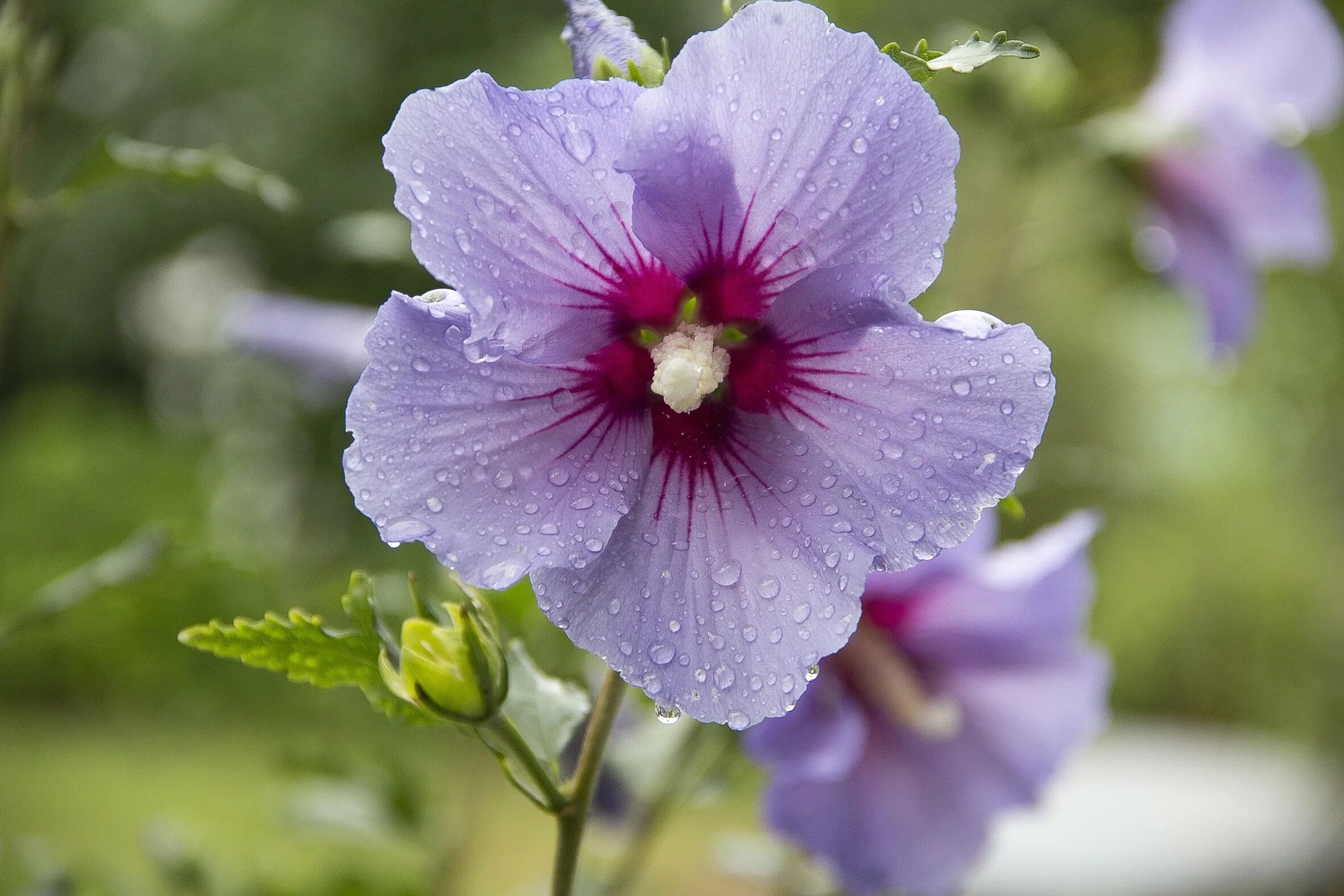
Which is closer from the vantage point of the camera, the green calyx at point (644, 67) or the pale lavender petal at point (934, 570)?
the green calyx at point (644, 67)

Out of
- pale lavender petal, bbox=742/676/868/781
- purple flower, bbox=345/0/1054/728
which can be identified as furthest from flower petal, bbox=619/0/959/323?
pale lavender petal, bbox=742/676/868/781

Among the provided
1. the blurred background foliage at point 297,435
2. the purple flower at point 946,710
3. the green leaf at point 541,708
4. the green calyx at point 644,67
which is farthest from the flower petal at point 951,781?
the blurred background foliage at point 297,435

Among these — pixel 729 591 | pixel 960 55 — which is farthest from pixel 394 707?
pixel 960 55

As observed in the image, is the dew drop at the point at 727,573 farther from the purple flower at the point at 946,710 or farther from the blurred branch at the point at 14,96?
the blurred branch at the point at 14,96

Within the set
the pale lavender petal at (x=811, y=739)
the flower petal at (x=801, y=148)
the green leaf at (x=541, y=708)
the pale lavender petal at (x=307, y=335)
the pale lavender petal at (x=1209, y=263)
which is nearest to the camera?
the flower petal at (x=801, y=148)

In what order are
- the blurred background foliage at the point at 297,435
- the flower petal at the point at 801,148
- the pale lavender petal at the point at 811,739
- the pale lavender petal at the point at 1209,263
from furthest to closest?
the blurred background foliage at the point at 297,435
the pale lavender petal at the point at 1209,263
the pale lavender petal at the point at 811,739
the flower petal at the point at 801,148

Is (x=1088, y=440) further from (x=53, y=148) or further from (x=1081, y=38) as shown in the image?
(x=53, y=148)

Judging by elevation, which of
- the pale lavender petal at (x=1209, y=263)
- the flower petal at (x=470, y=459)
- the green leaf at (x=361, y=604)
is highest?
the pale lavender petal at (x=1209, y=263)

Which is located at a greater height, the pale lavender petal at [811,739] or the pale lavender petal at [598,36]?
the pale lavender petal at [598,36]

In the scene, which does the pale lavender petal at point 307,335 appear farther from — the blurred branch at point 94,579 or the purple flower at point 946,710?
the purple flower at point 946,710
